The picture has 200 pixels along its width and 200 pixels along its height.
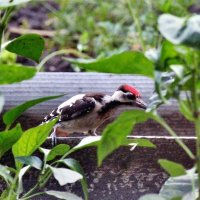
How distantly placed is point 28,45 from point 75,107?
1196 millimetres

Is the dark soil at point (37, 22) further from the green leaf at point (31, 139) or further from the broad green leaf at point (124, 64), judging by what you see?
the broad green leaf at point (124, 64)

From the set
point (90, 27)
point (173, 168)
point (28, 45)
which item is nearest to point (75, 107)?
point (28, 45)

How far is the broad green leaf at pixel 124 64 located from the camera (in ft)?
3.60

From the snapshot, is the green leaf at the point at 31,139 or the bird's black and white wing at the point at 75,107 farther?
the bird's black and white wing at the point at 75,107

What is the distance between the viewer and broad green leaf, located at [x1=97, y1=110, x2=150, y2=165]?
108cm

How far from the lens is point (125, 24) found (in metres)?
4.63

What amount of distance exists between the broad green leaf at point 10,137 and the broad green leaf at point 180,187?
27cm

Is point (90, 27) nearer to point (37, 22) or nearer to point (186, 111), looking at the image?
point (37, 22)

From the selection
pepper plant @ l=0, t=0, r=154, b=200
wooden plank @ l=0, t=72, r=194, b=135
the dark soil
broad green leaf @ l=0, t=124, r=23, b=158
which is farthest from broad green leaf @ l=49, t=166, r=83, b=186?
the dark soil

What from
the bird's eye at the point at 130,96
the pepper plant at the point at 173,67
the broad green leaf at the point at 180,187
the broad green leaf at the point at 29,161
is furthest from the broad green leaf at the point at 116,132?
the bird's eye at the point at 130,96

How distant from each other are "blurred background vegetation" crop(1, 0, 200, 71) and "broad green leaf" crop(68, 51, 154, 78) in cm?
276

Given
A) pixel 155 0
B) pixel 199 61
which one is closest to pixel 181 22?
pixel 199 61

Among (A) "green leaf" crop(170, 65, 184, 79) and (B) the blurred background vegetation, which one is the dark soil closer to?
(B) the blurred background vegetation

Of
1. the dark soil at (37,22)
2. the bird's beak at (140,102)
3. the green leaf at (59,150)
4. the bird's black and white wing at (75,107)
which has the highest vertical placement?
the green leaf at (59,150)
